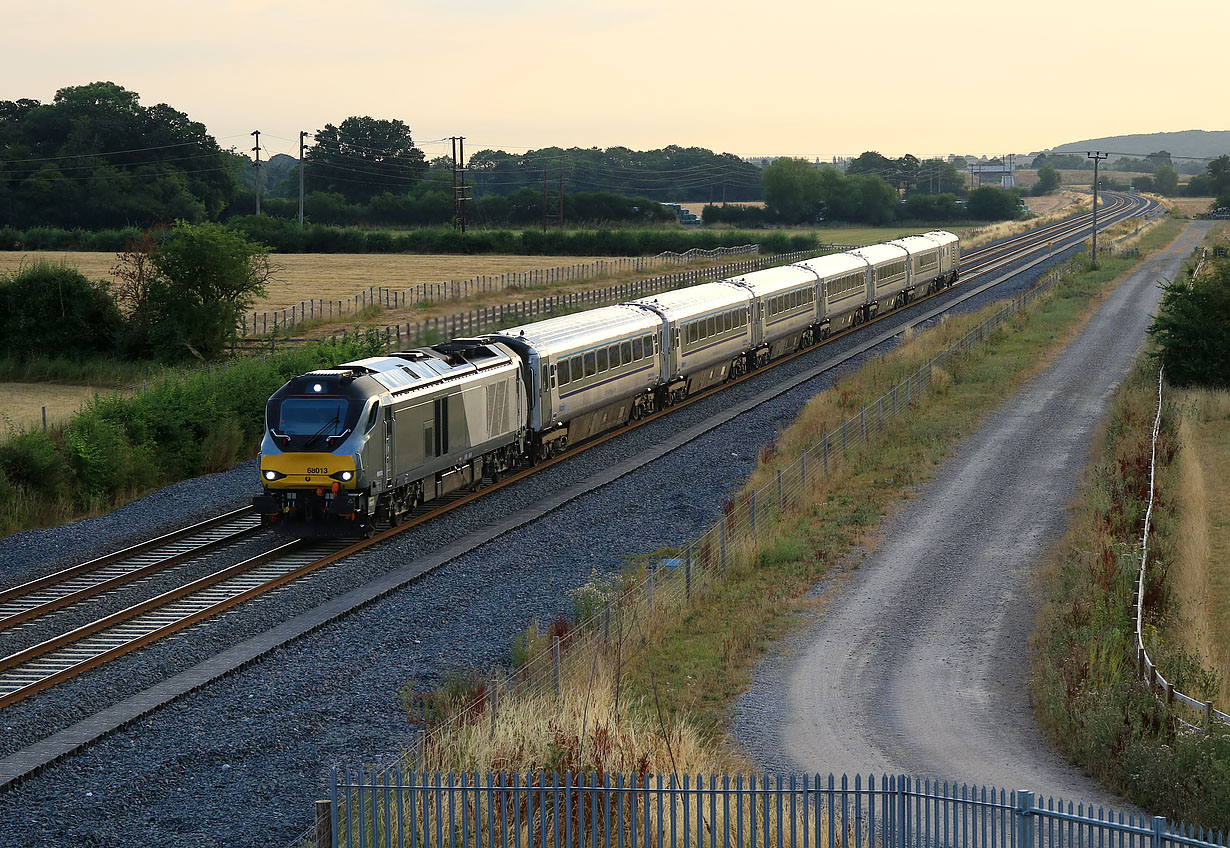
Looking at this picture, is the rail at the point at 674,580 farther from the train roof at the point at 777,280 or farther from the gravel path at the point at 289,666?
the train roof at the point at 777,280

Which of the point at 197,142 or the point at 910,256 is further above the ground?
the point at 197,142

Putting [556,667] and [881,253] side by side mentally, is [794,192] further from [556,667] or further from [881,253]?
[556,667]

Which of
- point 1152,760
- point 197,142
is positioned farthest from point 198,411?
point 197,142

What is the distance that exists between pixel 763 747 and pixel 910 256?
57.0 meters

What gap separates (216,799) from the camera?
14617 mm

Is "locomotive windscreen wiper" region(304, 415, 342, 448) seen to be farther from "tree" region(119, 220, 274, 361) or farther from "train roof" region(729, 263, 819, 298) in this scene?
"tree" region(119, 220, 274, 361)

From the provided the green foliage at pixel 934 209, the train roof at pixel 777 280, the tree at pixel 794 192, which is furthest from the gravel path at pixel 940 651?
the green foliage at pixel 934 209

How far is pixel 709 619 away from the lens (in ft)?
69.8

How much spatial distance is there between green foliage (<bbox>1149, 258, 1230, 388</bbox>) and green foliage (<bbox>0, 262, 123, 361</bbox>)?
1478 inches

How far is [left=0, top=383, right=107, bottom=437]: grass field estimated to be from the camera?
43.3 m

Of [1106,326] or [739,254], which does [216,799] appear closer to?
[1106,326]

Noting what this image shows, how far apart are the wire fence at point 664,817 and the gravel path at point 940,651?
193cm

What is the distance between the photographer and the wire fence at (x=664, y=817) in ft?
38.2

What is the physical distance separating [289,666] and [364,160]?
16520 centimetres
